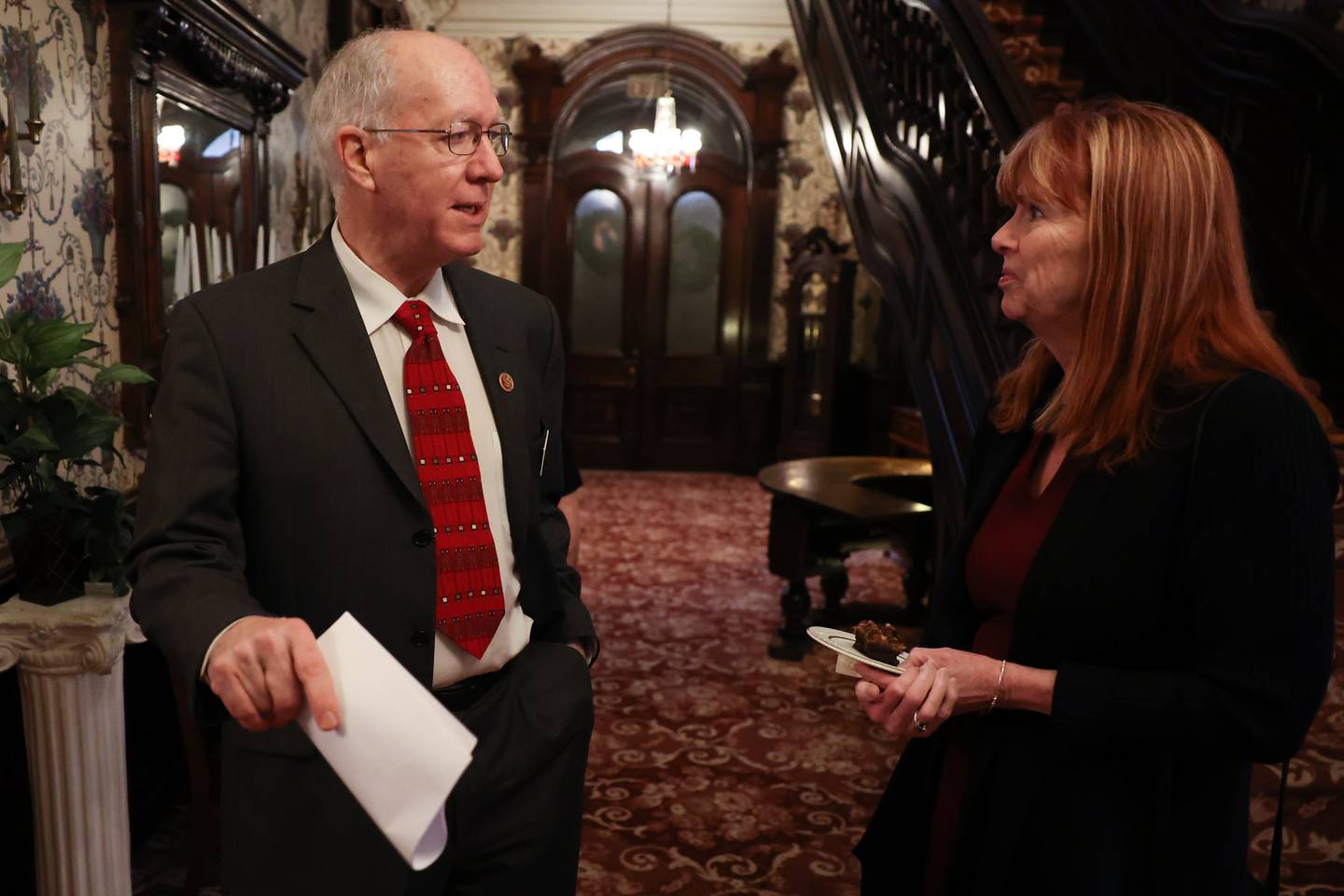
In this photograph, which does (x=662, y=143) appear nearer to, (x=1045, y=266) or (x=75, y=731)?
(x=75, y=731)

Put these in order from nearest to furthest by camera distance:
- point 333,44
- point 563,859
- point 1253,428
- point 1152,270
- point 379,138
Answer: point 1253,428 < point 1152,270 < point 379,138 < point 563,859 < point 333,44

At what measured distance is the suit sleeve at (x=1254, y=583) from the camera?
4.13ft

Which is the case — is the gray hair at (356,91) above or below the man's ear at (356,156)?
above

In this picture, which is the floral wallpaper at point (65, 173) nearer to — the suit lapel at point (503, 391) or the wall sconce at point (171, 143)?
the wall sconce at point (171, 143)

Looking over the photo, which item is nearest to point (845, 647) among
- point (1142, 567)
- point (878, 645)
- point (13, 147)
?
point (878, 645)

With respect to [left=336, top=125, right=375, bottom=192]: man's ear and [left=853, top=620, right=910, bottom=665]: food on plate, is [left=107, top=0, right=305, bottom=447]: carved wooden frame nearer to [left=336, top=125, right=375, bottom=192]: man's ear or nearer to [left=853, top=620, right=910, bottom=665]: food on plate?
[left=336, top=125, right=375, bottom=192]: man's ear

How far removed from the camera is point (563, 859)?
5.48ft

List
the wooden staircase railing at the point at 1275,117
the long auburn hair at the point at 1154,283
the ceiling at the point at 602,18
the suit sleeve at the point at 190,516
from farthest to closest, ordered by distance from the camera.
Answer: the ceiling at the point at 602,18 → the wooden staircase railing at the point at 1275,117 → the long auburn hair at the point at 1154,283 → the suit sleeve at the point at 190,516

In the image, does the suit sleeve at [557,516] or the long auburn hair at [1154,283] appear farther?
the suit sleeve at [557,516]

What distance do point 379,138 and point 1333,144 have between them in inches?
150

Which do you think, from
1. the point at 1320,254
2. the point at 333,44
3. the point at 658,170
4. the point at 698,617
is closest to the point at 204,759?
the point at 698,617

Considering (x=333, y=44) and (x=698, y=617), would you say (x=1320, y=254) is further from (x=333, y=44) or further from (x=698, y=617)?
(x=333, y=44)

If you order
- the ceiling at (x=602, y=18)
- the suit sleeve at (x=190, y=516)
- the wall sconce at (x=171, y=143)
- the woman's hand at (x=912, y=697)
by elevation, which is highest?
the ceiling at (x=602, y=18)

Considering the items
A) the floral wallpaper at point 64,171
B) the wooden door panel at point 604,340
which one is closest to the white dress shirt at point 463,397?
the floral wallpaper at point 64,171
